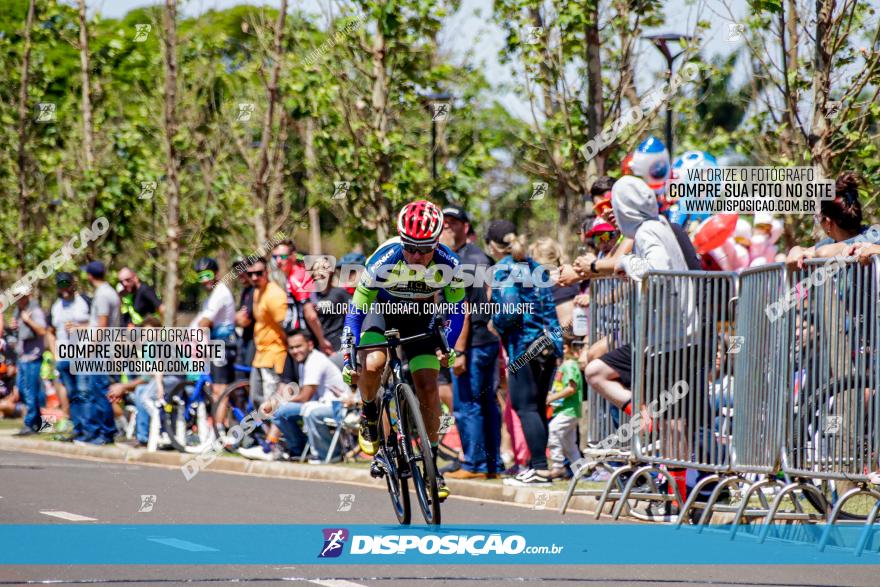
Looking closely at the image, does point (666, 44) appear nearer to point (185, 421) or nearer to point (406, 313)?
point (185, 421)

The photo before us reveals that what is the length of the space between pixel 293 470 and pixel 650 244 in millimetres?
5649

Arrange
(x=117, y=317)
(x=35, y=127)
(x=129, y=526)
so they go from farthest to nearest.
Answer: (x=35, y=127) < (x=117, y=317) < (x=129, y=526)

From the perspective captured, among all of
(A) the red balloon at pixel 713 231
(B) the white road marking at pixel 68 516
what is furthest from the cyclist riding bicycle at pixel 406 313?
(A) the red balloon at pixel 713 231

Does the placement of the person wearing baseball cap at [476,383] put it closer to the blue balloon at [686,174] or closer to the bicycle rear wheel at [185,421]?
the blue balloon at [686,174]

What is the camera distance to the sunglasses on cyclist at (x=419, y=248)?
937 centimetres

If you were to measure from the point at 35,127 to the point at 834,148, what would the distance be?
61.0 feet

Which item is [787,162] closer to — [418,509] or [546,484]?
[546,484]

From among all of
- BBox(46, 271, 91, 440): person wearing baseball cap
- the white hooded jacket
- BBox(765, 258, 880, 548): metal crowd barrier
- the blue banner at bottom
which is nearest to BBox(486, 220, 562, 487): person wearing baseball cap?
the white hooded jacket

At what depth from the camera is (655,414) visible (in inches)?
401

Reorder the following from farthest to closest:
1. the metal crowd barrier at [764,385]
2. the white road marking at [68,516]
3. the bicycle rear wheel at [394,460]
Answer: the white road marking at [68,516], the bicycle rear wheel at [394,460], the metal crowd barrier at [764,385]

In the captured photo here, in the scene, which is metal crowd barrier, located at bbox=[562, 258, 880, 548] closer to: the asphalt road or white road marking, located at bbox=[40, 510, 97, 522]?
the asphalt road

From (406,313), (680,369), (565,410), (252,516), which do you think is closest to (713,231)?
(565,410)

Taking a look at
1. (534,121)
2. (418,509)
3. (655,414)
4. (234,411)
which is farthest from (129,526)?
(534,121)

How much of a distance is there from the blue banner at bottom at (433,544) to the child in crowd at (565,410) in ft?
10.6
